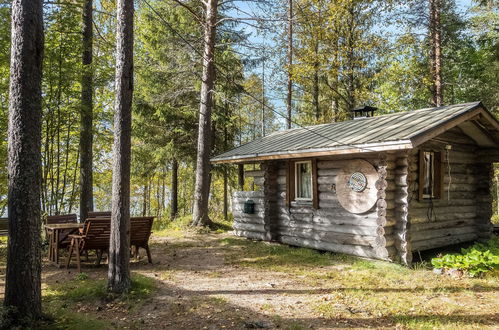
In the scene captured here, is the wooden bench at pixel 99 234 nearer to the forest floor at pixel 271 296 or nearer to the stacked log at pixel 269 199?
the forest floor at pixel 271 296

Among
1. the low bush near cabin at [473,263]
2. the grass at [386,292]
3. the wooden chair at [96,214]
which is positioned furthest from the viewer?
the wooden chair at [96,214]

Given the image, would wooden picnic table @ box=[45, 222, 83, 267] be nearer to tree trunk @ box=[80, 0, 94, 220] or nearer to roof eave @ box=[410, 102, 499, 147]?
tree trunk @ box=[80, 0, 94, 220]

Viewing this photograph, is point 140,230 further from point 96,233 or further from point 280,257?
point 280,257

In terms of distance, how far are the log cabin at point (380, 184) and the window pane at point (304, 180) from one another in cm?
3

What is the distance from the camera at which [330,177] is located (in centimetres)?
937

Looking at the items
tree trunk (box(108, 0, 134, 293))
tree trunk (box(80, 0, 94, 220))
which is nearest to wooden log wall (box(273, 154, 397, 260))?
tree trunk (box(108, 0, 134, 293))

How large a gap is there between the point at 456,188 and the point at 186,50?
36.5 feet

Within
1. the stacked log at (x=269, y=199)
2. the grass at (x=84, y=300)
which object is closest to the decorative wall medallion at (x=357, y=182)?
the stacked log at (x=269, y=199)

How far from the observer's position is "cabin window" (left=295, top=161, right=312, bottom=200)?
33.8 feet

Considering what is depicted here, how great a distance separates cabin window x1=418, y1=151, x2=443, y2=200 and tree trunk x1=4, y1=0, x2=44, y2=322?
8.47m

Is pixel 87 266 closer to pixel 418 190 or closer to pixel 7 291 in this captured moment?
pixel 7 291

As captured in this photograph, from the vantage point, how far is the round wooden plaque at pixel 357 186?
830 cm

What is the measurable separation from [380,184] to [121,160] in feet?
18.3

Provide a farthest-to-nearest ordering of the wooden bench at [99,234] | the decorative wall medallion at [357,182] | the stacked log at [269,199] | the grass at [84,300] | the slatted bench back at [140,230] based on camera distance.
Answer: the stacked log at [269,199], the decorative wall medallion at [357,182], the slatted bench back at [140,230], the wooden bench at [99,234], the grass at [84,300]
